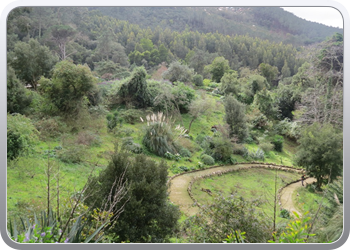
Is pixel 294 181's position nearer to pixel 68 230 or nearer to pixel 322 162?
pixel 322 162

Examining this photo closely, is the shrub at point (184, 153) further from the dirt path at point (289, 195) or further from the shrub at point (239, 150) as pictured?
the dirt path at point (289, 195)

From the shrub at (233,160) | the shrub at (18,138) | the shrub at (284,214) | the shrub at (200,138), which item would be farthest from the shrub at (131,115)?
the shrub at (284,214)

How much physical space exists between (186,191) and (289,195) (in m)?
2.42

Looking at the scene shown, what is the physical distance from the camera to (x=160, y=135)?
8469 mm

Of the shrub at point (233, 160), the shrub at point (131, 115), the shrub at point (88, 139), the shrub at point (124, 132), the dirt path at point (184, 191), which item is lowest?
the shrub at point (233, 160)

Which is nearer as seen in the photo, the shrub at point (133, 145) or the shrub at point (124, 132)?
the shrub at point (133, 145)

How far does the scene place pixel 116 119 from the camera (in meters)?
8.39

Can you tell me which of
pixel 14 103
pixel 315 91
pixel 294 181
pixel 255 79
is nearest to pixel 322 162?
pixel 294 181

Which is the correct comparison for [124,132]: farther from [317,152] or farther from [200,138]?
[317,152]

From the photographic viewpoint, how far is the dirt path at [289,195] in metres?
5.76

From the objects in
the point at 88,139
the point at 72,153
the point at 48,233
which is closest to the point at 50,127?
the point at 88,139

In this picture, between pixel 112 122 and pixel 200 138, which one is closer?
pixel 112 122

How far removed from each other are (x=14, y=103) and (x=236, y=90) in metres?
13.0

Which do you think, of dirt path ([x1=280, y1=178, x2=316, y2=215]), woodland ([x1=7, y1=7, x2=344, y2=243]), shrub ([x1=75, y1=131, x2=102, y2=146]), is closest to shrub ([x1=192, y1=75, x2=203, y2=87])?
woodland ([x1=7, y1=7, x2=344, y2=243])
